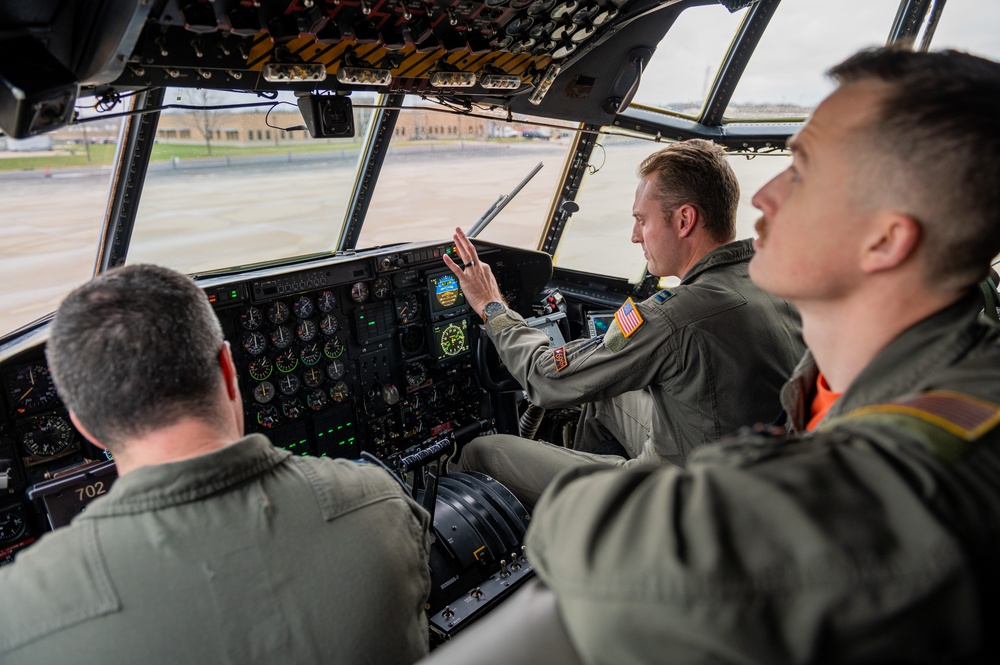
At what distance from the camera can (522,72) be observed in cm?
267

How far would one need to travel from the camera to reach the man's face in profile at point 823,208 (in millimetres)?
856

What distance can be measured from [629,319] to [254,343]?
64.9 inches

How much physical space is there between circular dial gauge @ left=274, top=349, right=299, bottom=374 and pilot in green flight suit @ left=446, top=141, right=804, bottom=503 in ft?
3.54

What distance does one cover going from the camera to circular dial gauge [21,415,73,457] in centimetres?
233

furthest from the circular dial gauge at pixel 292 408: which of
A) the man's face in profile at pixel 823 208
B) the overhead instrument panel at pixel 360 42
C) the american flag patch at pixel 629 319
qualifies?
the man's face in profile at pixel 823 208

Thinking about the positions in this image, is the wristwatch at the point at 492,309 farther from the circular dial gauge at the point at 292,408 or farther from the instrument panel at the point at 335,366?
the circular dial gauge at the point at 292,408

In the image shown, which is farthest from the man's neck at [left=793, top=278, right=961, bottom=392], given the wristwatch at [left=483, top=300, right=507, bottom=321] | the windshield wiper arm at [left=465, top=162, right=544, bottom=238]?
the windshield wiper arm at [left=465, top=162, right=544, bottom=238]

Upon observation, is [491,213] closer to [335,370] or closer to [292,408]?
[335,370]

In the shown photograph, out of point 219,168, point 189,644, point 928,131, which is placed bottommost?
point 189,644

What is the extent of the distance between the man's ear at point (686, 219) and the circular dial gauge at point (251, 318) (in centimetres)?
178

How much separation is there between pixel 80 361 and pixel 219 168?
2.72 meters

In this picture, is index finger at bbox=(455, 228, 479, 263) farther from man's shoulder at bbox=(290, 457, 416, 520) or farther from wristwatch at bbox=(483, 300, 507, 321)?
man's shoulder at bbox=(290, 457, 416, 520)

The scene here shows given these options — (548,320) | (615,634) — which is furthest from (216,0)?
(548,320)

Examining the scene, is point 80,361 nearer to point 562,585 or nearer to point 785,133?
point 562,585
